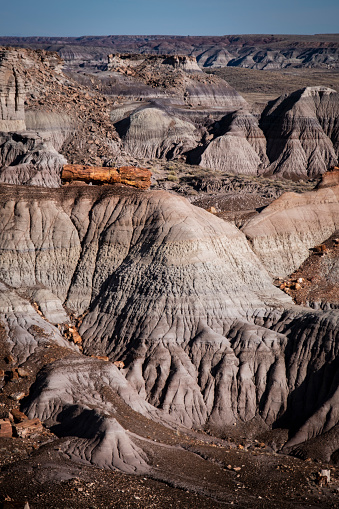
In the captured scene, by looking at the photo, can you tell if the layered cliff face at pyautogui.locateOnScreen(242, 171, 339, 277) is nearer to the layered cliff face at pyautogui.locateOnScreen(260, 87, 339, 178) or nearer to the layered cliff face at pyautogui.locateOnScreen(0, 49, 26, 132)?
the layered cliff face at pyautogui.locateOnScreen(0, 49, 26, 132)

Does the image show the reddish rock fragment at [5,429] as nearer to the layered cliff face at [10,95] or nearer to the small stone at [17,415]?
the small stone at [17,415]

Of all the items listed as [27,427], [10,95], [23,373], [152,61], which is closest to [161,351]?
[23,373]

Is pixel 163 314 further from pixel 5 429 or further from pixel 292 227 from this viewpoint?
pixel 292 227

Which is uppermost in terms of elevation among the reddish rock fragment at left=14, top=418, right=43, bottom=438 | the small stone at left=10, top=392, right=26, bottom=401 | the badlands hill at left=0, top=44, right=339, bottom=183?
the badlands hill at left=0, top=44, right=339, bottom=183

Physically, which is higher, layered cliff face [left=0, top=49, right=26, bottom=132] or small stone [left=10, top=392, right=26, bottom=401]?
layered cliff face [left=0, top=49, right=26, bottom=132]

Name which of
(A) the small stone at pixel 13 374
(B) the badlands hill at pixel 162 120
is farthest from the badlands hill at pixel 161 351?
(B) the badlands hill at pixel 162 120

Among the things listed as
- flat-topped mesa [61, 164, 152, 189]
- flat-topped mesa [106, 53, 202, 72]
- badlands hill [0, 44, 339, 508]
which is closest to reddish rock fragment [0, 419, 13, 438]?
badlands hill [0, 44, 339, 508]
